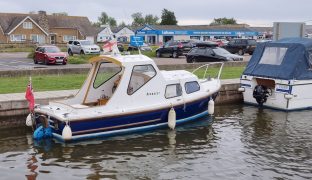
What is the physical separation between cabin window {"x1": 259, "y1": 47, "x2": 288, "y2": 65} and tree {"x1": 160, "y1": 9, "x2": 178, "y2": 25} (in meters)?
88.9

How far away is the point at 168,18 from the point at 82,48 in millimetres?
66701

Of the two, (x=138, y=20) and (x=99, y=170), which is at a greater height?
(x=138, y=20)

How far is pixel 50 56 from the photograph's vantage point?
32500 millimetres

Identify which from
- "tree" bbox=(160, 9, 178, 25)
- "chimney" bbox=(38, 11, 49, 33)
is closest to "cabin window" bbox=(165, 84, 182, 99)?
"chimney" bbox=(38, 11, 49, 33)

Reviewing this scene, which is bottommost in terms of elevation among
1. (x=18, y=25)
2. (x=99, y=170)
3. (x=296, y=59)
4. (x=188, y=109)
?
(x=99, y=170)

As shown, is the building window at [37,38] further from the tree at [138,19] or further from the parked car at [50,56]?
the tree at [138,19]

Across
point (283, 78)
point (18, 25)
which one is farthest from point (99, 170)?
point (18, 25)

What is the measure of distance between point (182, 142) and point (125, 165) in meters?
2.68

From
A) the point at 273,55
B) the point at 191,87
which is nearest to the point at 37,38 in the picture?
the point at 273,55

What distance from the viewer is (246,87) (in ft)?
62.4

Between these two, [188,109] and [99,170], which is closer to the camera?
[99,170]

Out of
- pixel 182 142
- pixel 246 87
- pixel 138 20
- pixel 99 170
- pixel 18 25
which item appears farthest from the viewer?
pixel 138 20

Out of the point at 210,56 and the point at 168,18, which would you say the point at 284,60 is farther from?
the point at 168,18

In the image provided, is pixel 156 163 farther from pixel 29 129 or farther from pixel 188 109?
pixel 29 129
